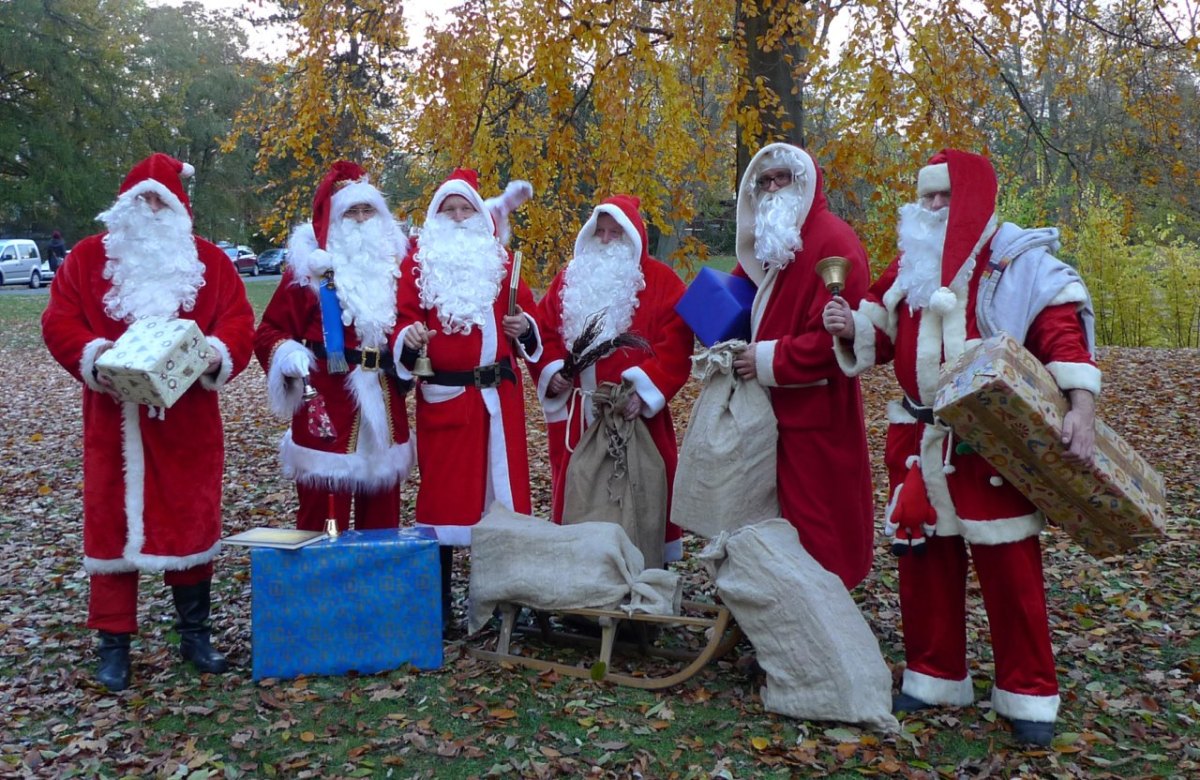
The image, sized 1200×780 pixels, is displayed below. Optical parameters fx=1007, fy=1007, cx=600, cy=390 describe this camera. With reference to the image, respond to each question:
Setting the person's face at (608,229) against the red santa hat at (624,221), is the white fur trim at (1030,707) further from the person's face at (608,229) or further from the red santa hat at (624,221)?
the person's face at (608,229)

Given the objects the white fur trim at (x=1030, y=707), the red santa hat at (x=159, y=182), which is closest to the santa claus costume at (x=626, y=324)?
the white fur trim at (x=1030, y=707)

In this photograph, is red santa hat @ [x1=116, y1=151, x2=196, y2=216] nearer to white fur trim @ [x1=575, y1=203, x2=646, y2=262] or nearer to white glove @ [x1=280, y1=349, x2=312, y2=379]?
white glove @ [x1=280, y1=349, x2=312, y2=379]

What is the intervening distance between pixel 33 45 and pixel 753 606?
33625 millimetres

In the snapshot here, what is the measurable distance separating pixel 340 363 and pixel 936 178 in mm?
2634

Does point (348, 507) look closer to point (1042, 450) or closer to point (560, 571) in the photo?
point (560, 571)

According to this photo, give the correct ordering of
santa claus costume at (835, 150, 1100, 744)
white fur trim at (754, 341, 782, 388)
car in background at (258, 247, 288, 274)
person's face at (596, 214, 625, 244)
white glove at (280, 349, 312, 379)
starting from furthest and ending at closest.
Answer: car in background at (258, 247, 288, 274) < person's face at (596, 214, 625, 244) < white glove at (280, 349, 312, 379) < white fur trim at (754, 341, 782, 388) < santa claus costume at (835, 150, 1100, 744)

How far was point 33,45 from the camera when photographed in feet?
99.1

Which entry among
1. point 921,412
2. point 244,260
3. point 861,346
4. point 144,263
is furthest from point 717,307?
point 244,260

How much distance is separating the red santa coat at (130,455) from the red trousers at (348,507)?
1.61 feet

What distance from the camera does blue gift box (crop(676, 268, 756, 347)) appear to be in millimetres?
4336

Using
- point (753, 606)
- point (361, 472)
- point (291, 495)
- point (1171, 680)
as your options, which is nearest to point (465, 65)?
point (291, 495)

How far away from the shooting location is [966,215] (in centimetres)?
354

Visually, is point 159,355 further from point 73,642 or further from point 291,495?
point 291,495

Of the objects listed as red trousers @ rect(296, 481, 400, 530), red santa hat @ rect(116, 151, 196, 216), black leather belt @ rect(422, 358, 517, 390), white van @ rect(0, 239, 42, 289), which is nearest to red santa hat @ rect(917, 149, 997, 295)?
black leather belt @ rect(422, 358, 517, 390)
